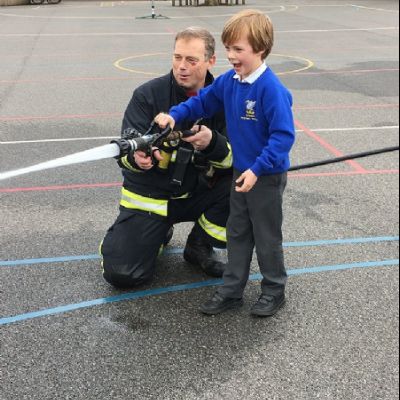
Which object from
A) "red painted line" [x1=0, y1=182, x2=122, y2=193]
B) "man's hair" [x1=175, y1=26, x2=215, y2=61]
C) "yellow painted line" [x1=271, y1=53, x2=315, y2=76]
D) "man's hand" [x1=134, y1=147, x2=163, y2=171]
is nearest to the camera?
"man's hand" [x1=134, y1=147, x2=163, y2=171]

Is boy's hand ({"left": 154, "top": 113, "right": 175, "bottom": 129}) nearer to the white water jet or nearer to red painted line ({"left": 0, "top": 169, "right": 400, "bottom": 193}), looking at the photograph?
the white water jet

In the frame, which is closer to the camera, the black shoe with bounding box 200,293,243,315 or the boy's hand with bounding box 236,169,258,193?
the boy's hand with bounding box 236,169,258,193

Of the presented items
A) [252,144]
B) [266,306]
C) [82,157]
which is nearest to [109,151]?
[82,157]

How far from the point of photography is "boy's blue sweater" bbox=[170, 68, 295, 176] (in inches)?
104

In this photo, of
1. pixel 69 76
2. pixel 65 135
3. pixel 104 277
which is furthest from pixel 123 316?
pixel 69 76

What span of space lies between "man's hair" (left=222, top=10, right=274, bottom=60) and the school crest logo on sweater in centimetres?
26

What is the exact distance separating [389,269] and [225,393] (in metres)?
1.66

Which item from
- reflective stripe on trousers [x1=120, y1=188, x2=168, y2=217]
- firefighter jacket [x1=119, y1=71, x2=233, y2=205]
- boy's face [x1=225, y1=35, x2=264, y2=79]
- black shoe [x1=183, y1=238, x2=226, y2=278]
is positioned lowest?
black shoe [x1=183, y1=238, x2=226, y2=278]

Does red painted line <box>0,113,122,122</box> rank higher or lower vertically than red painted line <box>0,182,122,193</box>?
higher

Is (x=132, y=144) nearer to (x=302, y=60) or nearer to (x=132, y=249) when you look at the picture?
(x=132, y=249)

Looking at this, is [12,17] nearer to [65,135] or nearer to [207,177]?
[65,135]

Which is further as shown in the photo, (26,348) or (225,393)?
(26,348)

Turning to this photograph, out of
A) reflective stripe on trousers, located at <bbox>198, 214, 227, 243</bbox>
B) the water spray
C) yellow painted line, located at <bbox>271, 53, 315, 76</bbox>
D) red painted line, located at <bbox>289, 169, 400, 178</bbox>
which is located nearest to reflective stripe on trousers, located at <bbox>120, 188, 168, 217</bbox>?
reflective stripe on trousers, located at <bbox>198, 214, 227, 243</bbox>

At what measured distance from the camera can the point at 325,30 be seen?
18391 mm
